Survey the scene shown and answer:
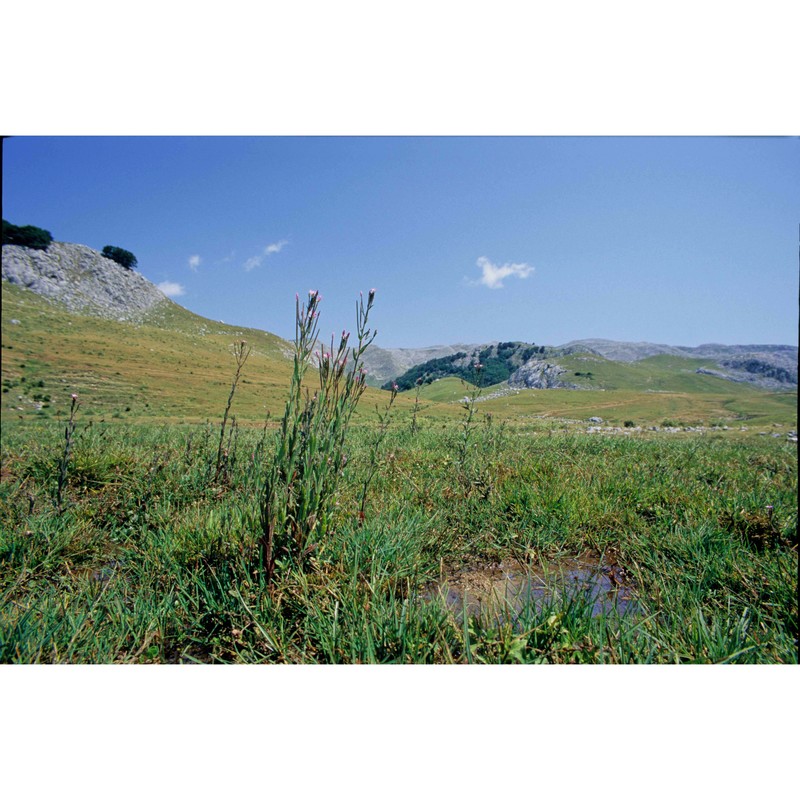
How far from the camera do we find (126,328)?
11.8 meters

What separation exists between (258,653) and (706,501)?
10.7 ft

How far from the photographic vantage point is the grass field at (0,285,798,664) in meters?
1.43

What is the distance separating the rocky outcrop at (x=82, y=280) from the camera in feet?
20.1

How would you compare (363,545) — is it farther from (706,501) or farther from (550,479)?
(706,501)

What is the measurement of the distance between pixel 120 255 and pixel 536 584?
599 cm

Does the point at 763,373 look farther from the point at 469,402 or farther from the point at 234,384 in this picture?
the point at 234,384

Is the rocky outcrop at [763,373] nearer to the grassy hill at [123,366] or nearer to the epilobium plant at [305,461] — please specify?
the epilobium plant at [305,461]

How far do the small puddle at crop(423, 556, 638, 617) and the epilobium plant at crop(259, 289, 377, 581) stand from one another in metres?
0.70

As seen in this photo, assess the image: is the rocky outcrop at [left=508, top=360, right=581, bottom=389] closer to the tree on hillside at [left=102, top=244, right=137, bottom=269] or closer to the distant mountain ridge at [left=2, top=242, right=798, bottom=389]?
the distant mountain ridge at [left=2, top=242, right=798, bottom=389]

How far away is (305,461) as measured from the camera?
72.3 inches

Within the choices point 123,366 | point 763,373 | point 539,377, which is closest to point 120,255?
point 123,366

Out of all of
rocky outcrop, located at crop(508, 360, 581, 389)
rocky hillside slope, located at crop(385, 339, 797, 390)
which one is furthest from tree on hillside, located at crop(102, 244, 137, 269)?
rocky outcrop, located at crop(508, 360, 581, 389)
